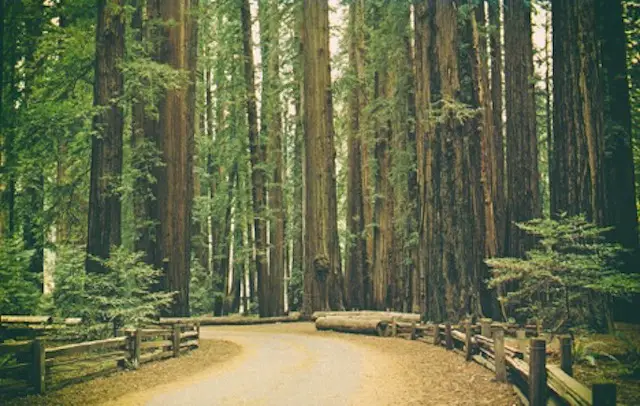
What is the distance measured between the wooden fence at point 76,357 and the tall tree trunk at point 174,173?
471 cm

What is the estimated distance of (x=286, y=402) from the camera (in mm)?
8570

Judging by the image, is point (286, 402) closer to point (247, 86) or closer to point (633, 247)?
point (633, 247)

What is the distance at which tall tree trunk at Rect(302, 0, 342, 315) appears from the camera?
78.5ft

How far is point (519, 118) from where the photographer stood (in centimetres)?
2089

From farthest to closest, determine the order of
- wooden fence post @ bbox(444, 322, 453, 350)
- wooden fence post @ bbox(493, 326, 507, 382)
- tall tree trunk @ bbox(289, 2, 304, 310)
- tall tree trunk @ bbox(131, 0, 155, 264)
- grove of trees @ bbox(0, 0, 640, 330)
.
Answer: tall tree trunk @ bbox(289, 2, 304, 310)
tall tree trunk @ bbox(131, 0, 155, 264)
wooden fence post @ bbox(444, 322, 453, 350)
grove of trees @ bbox(0, 0, 640, 330)
wooden fence post @ bbox(493, 326, 507, 382)

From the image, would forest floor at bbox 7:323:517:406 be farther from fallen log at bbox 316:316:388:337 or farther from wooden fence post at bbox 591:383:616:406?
wooden fence post at bbox 591:383:616:406

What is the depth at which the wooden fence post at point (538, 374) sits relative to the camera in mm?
7191

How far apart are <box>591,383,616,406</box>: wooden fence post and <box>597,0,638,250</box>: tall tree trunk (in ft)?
28.3

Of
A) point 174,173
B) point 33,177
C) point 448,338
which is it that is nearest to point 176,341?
point 33,177

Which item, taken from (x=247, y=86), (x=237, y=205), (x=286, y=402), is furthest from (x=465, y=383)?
(x=237, y=205)

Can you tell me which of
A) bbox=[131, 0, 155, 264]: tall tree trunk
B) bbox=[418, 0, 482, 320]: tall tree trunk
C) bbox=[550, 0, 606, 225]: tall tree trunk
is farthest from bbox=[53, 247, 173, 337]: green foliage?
bbox=[550, 0, 606, 225]: tall tree trunk

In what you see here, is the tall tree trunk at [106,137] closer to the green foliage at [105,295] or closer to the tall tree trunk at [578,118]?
the green foliage at [105,295]

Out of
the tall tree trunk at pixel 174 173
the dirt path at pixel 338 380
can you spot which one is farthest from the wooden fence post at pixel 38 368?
the tall tree trunk at pixel 174 173

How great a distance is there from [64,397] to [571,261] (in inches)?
333
